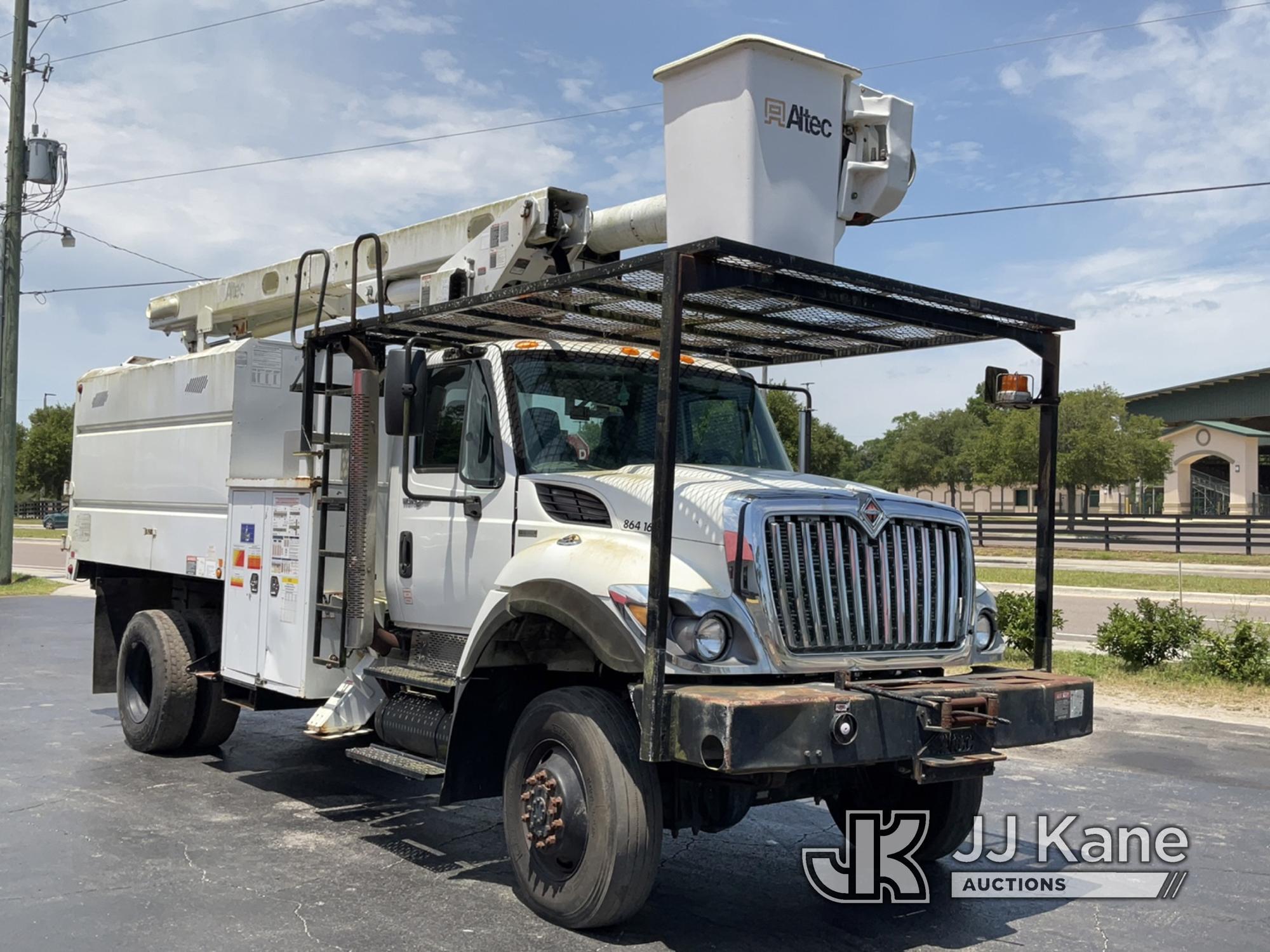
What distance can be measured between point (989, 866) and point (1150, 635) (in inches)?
280

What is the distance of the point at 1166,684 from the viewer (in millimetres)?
11812

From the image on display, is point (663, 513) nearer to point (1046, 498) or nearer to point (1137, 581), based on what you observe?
point (1046, 498)

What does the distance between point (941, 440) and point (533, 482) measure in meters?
72.6

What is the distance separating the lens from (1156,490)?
59.4 meters

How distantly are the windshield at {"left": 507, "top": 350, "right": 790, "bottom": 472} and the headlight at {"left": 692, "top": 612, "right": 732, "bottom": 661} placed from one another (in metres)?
1.44

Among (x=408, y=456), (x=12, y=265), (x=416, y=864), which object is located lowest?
(x=416, y=864)

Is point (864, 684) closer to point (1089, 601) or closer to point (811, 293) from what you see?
point (811, 293)

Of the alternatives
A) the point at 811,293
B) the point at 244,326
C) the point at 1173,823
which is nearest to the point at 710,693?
the point at 811,293

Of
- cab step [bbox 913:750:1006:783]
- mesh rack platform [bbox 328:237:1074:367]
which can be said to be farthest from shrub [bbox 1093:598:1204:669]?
cab step [bbox 913:750:1006:783]

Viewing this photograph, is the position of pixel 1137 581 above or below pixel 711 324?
below

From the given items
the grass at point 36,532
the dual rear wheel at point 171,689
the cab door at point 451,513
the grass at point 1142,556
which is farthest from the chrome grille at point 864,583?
the grass at point 36,532

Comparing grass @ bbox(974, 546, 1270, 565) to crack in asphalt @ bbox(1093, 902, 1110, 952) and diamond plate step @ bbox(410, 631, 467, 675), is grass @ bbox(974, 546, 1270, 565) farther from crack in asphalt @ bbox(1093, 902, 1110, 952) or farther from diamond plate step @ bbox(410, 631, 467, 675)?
diamond plate step @ bbox(410, 631, 467, 675)

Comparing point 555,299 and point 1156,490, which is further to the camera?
point 1156,490

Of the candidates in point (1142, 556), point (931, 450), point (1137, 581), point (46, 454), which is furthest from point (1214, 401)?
point (46, 454)
